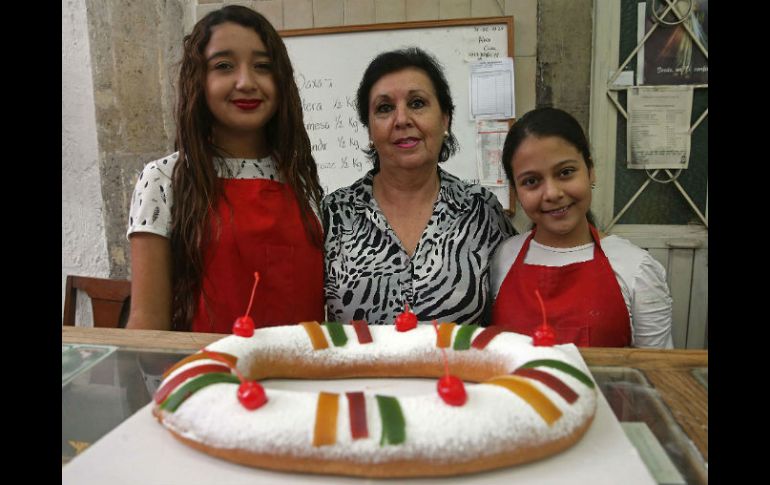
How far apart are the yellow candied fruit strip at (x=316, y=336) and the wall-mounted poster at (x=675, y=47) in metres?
1.92

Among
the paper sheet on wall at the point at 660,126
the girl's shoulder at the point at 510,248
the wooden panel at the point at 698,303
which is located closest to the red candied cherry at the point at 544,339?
the girl's shoulder at the point at 510,248

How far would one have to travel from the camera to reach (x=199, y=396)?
651 millimetres

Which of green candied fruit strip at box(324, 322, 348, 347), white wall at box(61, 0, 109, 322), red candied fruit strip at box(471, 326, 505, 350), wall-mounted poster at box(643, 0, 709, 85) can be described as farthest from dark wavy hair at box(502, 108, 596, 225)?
white wall at box(61, 0, 109, 322)

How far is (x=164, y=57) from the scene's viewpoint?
8.06 feet

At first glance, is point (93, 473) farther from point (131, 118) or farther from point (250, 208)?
point (131, 118)

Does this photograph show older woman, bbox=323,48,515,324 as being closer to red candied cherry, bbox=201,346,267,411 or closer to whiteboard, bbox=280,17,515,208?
red candied cherry, bbox=201,346,267,411

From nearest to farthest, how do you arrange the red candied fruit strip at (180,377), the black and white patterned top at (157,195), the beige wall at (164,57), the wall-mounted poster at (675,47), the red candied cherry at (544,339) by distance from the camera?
the red candied fruit strip at (180,377) < the red candied cherry at (544,339) < the black and white patterned top at (157,195) < the wall-mounted poster at (675,47) < the beige wall at (164,57)

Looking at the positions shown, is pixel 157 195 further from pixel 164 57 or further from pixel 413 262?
pixel 164 57

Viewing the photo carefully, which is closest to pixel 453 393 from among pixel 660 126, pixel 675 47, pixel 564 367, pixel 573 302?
pixel 564 367

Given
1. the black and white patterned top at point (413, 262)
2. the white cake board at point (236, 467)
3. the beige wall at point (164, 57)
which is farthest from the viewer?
the beige wall at point (164, 57)

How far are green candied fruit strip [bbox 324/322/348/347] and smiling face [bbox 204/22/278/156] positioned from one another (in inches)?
22.5

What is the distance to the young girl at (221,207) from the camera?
117 centimetres

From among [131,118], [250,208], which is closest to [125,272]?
[131,118]

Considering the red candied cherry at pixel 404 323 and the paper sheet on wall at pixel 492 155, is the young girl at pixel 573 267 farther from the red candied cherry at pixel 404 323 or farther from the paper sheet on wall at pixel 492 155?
the paper sheet on wall at pixel 492 155
